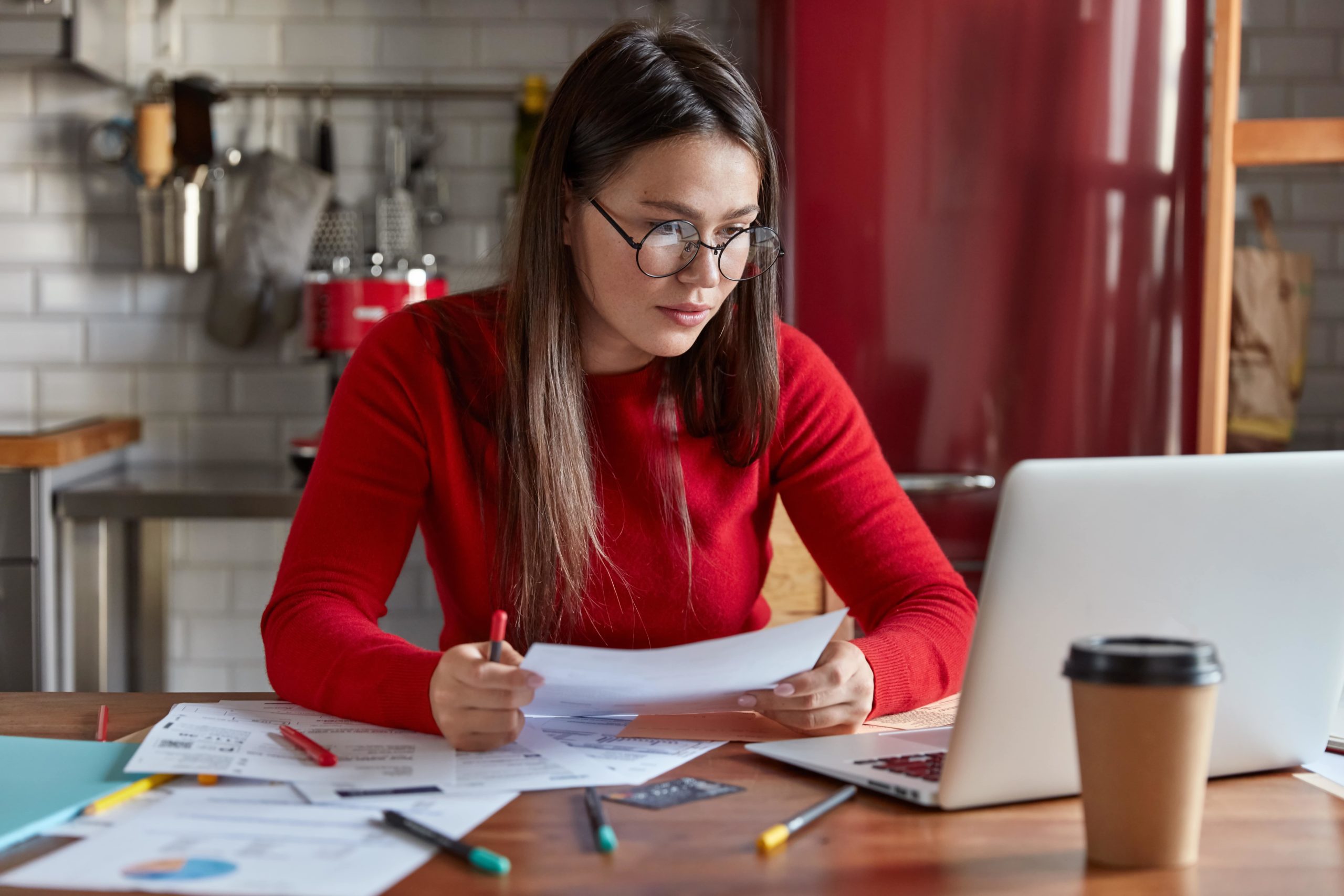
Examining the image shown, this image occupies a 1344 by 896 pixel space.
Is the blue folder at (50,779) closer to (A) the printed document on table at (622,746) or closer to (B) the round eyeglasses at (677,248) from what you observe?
Result: (A) the printed document on table at (622,746)

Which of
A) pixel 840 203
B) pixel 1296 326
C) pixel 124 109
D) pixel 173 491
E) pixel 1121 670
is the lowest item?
pixel 173 491

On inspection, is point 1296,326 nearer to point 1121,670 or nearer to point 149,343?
point 1121,670

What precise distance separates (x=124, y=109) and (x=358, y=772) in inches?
93.7

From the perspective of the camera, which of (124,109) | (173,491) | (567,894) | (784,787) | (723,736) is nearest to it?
(567,894)

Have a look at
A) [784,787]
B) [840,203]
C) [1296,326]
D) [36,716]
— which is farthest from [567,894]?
[1296,326]

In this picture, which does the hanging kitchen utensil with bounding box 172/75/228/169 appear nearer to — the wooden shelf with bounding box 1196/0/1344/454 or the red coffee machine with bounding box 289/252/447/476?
the red coffee machine with bounding box 289/252/447/476

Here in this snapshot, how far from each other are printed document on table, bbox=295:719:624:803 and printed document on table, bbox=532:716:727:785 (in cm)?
1

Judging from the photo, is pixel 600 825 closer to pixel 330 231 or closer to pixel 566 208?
pixel 566 208

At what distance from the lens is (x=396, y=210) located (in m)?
2.81

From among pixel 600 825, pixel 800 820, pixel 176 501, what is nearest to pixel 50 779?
pixel 600 825

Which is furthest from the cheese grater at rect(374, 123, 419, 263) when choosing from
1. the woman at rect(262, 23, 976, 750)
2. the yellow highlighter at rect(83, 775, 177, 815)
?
the yellow highlighter at rect(83, 775, 177, 815)

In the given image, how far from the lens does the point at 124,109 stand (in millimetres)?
2871

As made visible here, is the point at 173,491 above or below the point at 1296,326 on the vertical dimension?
below

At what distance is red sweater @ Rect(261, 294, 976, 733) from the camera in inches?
47.3
